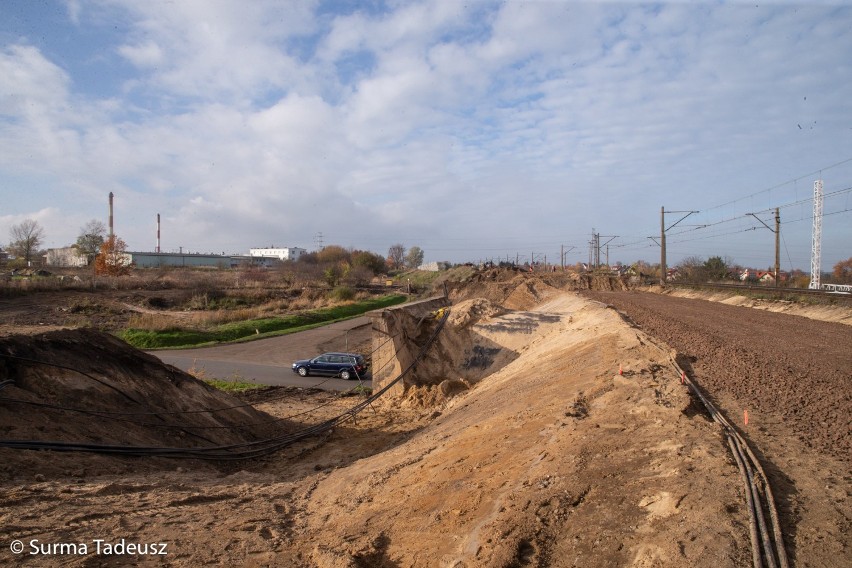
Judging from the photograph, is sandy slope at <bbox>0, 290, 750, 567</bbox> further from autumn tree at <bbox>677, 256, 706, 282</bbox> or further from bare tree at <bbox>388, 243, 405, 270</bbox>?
bare tree at <bbox>388, 243, 405, 270</bbox>

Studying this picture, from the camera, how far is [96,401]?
9.20 m

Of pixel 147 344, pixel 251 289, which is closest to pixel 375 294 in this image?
pixel 251 289

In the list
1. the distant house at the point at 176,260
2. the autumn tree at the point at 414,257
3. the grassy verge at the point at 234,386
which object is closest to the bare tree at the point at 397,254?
the autumn tree at the point at 414,257

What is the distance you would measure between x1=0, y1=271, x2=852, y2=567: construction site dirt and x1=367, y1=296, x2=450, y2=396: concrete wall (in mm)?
4334

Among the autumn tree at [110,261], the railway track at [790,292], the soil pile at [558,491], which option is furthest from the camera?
the autumn tree at [110,261]

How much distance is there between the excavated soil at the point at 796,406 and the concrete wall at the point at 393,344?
24.7 ft

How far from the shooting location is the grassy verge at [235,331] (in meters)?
32.6

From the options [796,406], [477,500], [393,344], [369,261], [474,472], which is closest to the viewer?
[477,500]

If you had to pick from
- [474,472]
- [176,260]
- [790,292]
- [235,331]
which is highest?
[176,260]

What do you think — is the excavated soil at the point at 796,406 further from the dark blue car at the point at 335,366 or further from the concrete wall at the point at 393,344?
the dark blue car at the point at 335,366

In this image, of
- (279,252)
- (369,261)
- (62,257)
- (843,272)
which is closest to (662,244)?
(843,272)

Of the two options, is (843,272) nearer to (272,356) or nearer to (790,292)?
(790,292)

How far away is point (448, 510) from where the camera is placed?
5.28m

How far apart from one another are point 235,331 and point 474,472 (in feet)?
111
